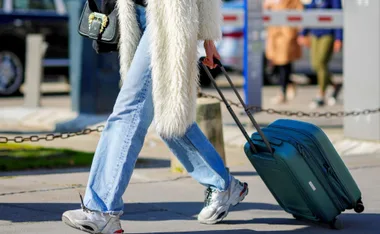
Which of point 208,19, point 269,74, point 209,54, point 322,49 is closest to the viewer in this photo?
point 208,19

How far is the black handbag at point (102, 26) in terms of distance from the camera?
16.9 feet

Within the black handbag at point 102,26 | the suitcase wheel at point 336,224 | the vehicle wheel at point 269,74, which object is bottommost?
the vehicle wheel at point 269,74

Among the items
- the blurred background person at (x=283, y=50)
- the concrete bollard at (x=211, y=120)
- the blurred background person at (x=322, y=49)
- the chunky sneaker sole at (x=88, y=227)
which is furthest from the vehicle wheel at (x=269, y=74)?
the chunky sneaker sole at (x=88, y=227)

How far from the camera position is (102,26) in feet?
16.9

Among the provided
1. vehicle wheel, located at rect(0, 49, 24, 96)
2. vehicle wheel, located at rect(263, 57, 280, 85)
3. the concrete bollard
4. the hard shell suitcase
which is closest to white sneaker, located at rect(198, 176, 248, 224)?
the hard shell suitcase

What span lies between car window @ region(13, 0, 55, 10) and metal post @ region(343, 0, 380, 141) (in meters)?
8.14

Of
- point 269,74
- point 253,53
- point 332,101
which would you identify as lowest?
point 269,74

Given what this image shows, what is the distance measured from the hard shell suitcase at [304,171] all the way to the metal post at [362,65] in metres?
3.45

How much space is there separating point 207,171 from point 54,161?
313 cm

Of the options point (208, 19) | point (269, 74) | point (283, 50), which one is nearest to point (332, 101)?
point (283, 50)

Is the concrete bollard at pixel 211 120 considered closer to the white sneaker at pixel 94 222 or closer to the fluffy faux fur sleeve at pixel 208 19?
the fluffy faux fur sleeve at pixel 208 19

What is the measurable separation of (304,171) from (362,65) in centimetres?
387

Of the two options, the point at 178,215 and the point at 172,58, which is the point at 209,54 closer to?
the point at 172,58

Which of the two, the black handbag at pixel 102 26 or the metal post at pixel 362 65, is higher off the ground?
the black handbag at pixel 102 26
